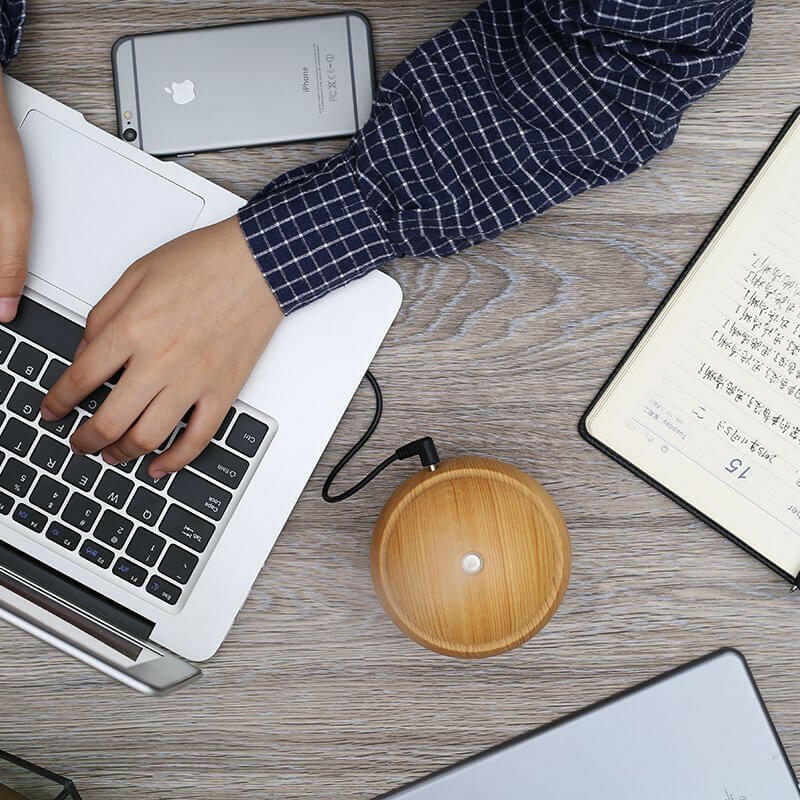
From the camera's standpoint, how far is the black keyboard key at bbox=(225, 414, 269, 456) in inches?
23.0

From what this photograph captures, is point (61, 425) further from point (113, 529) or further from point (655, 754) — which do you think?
point (655, 754)

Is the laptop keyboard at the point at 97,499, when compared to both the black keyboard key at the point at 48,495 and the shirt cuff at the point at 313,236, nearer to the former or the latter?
the black keyboard key at the point at 48,495

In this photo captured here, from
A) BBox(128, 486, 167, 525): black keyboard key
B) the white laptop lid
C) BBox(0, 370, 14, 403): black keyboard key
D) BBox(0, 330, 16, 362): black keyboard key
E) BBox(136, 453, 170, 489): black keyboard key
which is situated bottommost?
the white laptop lid

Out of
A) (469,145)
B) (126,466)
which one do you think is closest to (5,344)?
(126,466)

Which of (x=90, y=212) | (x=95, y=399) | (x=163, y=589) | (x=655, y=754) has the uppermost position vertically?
(x=90, y=212)

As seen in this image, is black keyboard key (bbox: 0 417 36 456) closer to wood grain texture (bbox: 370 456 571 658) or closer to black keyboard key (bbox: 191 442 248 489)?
black keyboard key (bbox: 191 442 248 489)

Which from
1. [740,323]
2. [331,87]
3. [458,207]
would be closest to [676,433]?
[740,323]

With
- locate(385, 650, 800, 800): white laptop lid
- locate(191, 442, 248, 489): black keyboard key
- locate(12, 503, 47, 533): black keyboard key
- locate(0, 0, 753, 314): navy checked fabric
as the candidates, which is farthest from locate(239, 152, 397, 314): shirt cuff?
locate(385, 650, 800, 800): white laptop lid

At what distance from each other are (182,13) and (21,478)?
1.18 ft

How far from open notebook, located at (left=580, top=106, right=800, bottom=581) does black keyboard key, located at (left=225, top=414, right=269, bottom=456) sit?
0.23 m

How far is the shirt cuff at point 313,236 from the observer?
0.58 m

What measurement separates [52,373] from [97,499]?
9cm

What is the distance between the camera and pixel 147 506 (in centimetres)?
58

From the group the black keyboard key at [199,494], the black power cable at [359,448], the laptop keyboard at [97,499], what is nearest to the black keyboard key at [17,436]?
the laptop keyboard at [97,499]
